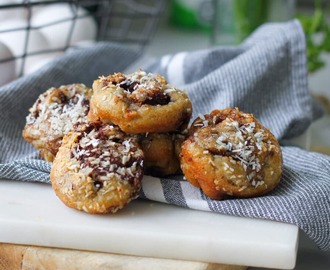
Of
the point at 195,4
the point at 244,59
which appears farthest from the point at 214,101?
the point at 195,4

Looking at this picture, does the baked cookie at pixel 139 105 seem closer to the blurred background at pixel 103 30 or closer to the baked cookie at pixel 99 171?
the baked cookie at pixel 99 171

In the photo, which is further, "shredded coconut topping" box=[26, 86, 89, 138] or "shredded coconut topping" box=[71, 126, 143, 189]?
"shredded coconut topping" box=[26, 86, 89, 138]

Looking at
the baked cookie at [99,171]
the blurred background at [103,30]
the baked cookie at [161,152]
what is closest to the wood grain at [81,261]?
the baked cookie at [99,171]

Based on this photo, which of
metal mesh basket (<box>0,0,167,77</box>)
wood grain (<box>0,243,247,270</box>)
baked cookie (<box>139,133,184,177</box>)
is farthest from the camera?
metal mesh basket (<box>0,0,167,77</box>)

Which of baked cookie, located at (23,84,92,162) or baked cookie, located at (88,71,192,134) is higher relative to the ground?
baked cookie, located at (88,71,192,134)

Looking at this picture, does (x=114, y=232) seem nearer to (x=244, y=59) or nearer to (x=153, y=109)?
(x=153, y=109)

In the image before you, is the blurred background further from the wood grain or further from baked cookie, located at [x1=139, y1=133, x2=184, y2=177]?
the wood grain

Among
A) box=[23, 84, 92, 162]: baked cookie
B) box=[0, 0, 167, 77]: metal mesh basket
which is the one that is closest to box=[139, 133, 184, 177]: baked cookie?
box=[23, 84, 92, 162]: baked cookie
